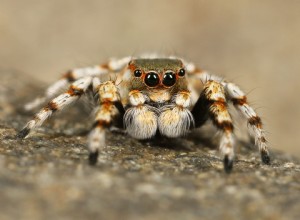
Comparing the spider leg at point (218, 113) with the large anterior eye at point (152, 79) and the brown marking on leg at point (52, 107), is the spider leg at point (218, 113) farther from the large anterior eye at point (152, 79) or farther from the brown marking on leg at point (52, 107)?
the brown marking on leg at point (52, 107)

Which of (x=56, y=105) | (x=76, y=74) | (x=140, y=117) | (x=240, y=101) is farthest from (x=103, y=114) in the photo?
(x=76, y=74)

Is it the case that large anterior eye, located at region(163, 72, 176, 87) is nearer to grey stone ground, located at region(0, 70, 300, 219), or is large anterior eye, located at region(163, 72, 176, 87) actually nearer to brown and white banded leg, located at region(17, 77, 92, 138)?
grey stone ground, located at region(0, 70, 300, 219)

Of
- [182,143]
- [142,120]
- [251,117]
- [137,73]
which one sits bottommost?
[182,143]

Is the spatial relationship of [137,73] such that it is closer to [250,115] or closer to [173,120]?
[173,120]

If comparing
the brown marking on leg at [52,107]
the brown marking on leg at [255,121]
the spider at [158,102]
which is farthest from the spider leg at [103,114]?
the brown marking on leg at [255,121]

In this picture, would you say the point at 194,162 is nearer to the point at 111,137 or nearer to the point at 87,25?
the point at 111,137

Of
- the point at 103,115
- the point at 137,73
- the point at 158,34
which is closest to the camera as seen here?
the point at 103,115

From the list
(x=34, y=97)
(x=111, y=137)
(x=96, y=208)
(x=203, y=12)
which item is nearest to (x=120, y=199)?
(x=96, y=208)
